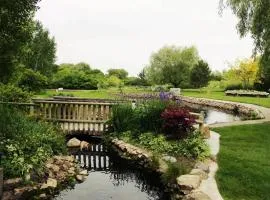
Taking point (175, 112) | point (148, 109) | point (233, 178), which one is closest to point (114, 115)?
point (148, 109)

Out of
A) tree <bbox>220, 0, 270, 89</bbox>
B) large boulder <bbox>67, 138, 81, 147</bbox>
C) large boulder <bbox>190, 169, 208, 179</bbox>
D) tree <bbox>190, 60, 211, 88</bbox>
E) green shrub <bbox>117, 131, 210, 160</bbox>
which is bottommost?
large boulder <bbox>67, 138, 81, 147</bbox>

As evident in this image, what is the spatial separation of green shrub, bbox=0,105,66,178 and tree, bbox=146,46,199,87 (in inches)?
2083

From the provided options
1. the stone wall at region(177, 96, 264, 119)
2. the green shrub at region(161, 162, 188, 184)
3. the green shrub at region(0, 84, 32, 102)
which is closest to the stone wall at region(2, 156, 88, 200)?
the green shrub at region(161, 162, 188, 184)

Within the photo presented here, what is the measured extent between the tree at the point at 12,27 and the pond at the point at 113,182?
12.7 feet

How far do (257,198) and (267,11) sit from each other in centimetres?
1152

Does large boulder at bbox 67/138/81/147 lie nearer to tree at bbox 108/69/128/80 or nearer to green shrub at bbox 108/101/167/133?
green shrub at bbox 108/101/167/133

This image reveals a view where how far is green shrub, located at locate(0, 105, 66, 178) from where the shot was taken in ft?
31.8

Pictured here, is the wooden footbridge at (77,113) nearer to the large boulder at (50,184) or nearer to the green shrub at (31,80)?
the green shrub at (31,80)

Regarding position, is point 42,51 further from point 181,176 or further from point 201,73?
point 181,176

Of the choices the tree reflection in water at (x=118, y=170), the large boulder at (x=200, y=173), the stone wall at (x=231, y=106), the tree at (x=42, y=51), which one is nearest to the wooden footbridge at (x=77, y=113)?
the tree reflection in water at (x=118, y=170)

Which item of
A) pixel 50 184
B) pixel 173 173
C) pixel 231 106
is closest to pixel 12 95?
pixel 50 184

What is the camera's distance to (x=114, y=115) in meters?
15.6

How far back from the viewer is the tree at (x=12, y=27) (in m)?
13.1

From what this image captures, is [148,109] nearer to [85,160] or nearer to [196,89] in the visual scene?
[85,160]
